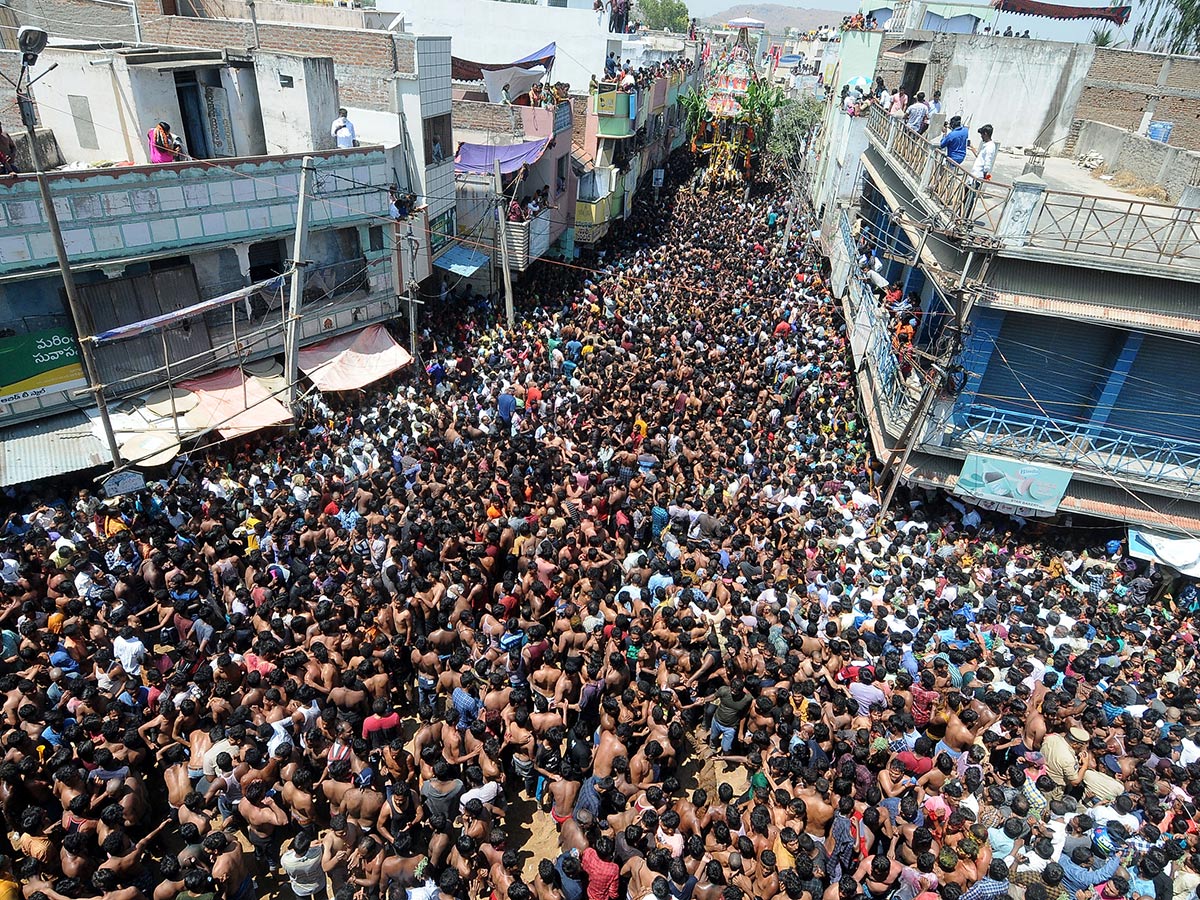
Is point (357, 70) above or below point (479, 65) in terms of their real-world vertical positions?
above

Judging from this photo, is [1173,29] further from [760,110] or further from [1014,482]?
[1014,482]

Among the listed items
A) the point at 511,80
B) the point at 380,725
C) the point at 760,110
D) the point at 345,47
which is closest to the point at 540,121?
the point at 511,80

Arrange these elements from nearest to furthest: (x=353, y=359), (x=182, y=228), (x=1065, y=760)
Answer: (x=1065, y=760)
(x=182, y=228)
(x=353, y=359)

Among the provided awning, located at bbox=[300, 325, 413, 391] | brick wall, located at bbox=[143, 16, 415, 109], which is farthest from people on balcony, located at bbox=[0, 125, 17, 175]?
brick wall, located at bbox=[143, 16, 415, 109]

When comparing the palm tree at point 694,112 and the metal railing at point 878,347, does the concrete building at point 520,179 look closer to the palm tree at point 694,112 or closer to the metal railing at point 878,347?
the metal railing at point 878,347

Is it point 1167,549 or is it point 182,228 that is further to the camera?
point 182,228

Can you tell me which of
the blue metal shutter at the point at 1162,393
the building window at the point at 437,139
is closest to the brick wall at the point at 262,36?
the building window at the point at 437,139

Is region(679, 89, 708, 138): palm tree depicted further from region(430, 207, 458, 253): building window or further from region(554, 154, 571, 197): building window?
region(430, 207, 458, 253): building window
